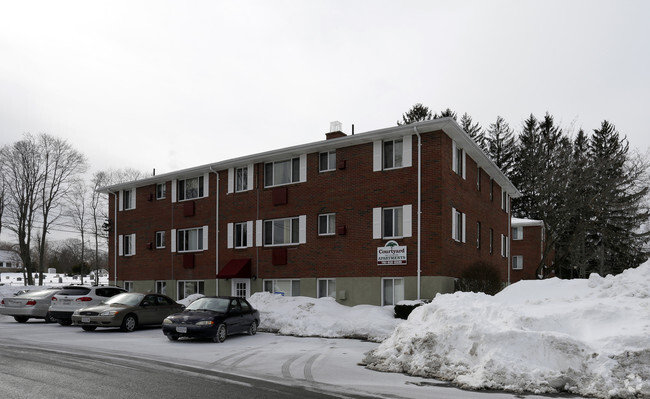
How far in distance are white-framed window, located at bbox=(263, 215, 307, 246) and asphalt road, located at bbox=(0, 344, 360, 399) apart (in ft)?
45.0

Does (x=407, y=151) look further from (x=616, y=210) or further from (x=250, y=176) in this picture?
(x=616, y=210)

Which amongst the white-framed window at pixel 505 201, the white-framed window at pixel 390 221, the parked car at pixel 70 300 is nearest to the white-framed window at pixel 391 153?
the white-framed window at pixel 390 221

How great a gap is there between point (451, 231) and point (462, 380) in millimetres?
13418

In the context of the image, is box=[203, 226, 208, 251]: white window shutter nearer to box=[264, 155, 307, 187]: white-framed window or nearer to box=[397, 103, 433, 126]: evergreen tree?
box=[264, 155, 307, 187]: white-framed window

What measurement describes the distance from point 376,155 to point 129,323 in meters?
11.6

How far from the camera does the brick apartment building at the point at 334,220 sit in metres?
21.7

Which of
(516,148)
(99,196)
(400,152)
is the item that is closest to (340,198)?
(400,152)

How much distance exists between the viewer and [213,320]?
608 inches

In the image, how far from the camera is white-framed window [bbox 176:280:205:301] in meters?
29.5

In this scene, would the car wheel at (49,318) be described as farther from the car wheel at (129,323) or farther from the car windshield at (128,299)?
the car wheel at (129,323)

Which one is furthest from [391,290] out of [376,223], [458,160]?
[458,160]

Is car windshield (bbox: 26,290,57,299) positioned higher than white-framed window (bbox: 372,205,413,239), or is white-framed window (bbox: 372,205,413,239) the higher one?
white-framed window (bbox: 372,205,413,239)

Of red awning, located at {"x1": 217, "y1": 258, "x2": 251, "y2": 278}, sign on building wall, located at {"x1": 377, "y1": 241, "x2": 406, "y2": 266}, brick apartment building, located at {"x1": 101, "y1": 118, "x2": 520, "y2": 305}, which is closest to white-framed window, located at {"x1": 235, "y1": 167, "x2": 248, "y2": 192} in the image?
brick apartment building, located at {"x1": 101, "y1": 118, "x2": 520, "y2": 305}

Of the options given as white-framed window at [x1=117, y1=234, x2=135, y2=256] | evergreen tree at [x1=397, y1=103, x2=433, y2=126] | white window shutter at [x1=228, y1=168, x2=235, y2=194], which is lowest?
white-framed window at [x1=117, y1=234, x2=135, y2=256]
